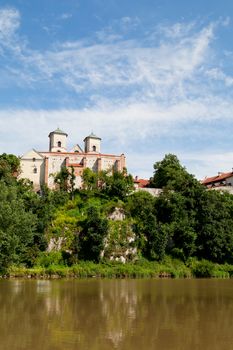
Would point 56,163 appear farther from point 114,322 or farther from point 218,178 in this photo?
point 114,322

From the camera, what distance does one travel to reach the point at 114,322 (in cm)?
1566

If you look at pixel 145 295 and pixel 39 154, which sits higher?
pixel 39 154

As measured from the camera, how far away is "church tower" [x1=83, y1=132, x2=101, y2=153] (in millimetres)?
77375

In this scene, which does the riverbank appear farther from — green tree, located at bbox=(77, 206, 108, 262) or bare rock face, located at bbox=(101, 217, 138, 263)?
bare rock face, located at bbox=(101, 217, 138, 263)

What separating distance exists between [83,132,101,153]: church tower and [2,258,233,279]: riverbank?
34108 millimetres

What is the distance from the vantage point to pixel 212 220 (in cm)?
4994

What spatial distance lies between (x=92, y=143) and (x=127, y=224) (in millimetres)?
29976

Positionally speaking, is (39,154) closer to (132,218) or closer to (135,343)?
(132,218)

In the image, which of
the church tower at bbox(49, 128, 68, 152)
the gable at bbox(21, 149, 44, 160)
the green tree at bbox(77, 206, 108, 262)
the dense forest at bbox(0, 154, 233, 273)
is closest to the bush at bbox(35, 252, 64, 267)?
the dense forest at bbox(0, 154, 233, 273)

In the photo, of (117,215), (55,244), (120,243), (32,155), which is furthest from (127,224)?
(32,155)

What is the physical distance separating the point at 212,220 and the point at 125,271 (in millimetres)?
13011

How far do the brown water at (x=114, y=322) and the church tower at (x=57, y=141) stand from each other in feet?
175

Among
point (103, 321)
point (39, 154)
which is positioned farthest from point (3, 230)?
point (39, 154)

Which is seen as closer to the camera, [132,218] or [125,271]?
[125,271]
